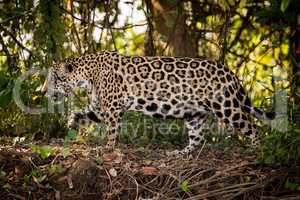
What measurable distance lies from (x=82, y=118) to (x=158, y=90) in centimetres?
107

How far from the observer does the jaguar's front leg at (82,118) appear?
9.29m

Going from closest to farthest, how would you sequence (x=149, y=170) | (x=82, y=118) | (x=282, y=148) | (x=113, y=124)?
(x=282, y=148), (x=149, y=170), (x=113, y=124), (x=82, y=118)

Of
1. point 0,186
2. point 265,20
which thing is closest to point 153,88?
point 265,20

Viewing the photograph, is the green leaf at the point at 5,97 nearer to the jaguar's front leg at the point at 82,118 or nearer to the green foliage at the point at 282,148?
the jaguar's front leg at the point at 82,118

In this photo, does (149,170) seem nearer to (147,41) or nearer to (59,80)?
(59,80)

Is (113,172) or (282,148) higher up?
(282,148)

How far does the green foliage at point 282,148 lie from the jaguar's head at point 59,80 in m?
3.08

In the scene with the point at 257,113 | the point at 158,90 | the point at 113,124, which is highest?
the point at 158,90

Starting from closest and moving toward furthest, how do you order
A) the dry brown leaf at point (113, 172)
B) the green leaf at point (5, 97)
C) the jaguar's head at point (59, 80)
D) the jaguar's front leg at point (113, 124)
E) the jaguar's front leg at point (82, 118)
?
the dry brown leaf at point (113, 172)
the green leaf at point (5, 97)
the jaguar's front leg at point (113, 124)
the jaguar's front leg at point (82, 118)
the jaguar's head at point (59, 80)

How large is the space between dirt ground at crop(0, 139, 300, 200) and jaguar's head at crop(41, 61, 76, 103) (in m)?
1.72

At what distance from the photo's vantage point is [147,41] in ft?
36.3

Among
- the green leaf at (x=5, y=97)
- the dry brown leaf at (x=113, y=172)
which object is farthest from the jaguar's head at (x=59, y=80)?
the dry brown leaf at (x=113, y=172)

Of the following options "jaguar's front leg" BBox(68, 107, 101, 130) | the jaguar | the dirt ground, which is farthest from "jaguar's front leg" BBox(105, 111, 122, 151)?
the dirt ground

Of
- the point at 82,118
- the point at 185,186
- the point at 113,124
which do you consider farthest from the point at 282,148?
the point at 82,118
